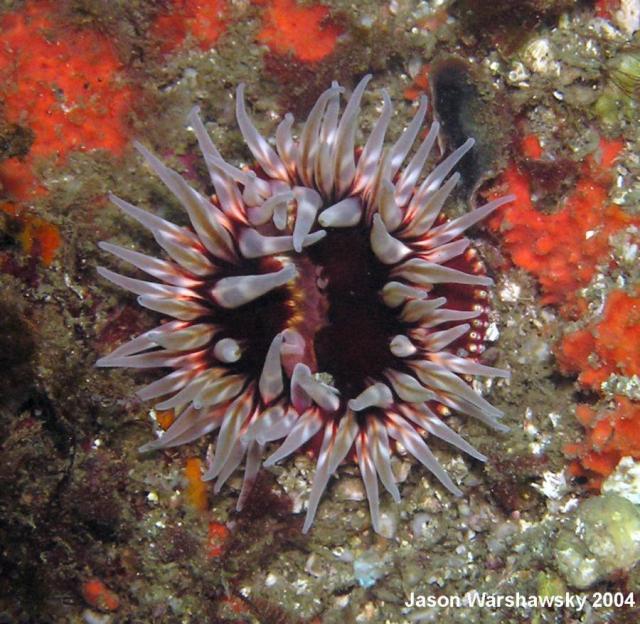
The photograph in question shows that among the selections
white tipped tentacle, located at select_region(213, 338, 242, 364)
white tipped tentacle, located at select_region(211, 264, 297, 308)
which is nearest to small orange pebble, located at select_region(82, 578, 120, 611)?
white tipped tentacle, located at select_region(213, 338, 242, 364)

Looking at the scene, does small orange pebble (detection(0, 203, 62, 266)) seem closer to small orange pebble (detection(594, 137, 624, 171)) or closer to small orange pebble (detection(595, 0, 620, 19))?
small orange pebble (detection(594, 137, 624, 171))

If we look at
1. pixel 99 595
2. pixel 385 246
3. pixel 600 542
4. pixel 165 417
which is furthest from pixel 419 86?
pixel 99 595

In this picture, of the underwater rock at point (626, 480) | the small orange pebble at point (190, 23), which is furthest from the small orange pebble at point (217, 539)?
the small orange pebble at point (190, 23)

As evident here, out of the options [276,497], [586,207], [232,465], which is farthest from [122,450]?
[586,207]

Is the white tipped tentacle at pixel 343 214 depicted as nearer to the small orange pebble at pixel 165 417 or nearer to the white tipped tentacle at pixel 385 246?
the white tipped tentacle at pixel 385 246

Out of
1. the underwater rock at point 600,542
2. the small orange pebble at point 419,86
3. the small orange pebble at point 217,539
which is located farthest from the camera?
the small orange pebble at point 419,86

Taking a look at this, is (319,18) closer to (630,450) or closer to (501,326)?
(501,326)

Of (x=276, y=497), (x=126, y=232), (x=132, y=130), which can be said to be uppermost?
(x=132, y=130)

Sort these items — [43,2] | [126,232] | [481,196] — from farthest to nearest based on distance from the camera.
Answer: [481,196] < [126,232] < [43,2]

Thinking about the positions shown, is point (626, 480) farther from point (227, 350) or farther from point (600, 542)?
point (227, 350)
